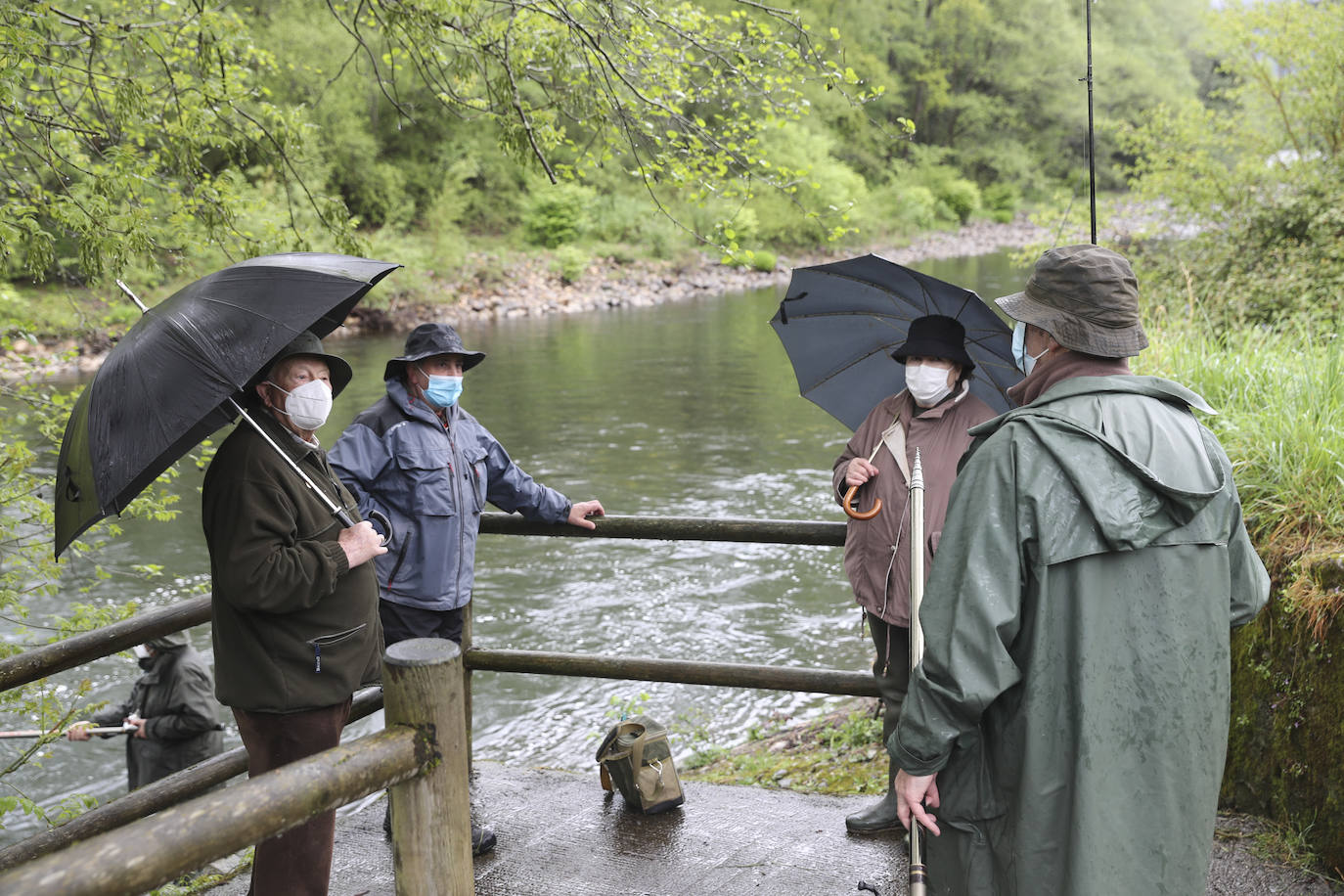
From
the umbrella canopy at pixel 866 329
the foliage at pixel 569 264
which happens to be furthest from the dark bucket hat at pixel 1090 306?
the foliage at pixel 569 264

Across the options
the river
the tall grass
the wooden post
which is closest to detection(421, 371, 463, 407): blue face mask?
the river

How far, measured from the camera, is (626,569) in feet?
36.1

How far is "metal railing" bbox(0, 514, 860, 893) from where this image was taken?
1.72 meters

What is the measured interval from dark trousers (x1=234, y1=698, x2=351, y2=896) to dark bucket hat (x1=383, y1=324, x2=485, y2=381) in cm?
127

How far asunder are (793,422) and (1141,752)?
15.1m

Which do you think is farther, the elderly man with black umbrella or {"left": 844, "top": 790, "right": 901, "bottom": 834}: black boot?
{"left": 844, "top": 790, "right": 901, "bottom": 834}: black boot

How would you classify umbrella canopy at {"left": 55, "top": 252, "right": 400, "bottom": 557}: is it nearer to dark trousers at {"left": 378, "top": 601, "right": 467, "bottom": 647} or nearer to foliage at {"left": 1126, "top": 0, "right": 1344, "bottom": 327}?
dark trousers at {"left": 378, "top": 601, "right": 467, "bottom": 647}

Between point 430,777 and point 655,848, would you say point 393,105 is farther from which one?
point 430,777

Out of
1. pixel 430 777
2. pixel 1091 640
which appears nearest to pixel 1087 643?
pixel 1091 640

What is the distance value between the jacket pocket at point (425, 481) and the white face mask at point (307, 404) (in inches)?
29.6

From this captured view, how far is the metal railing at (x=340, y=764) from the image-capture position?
172 cm

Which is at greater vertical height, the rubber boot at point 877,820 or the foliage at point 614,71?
the foliage at point 614,71

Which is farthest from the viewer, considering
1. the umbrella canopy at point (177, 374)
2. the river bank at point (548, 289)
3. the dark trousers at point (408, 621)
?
the river bank at point (548, 289)

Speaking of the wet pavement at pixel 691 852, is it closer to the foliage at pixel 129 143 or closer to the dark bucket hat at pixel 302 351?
the dark bucket hat at pixel 302 351
